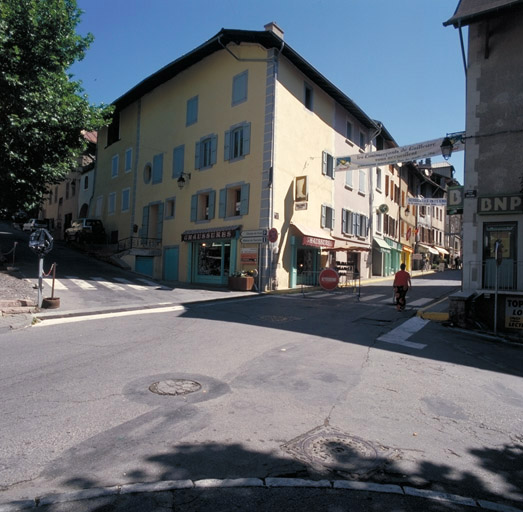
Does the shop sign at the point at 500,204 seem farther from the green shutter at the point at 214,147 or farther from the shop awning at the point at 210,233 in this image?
the green shutter at the point at 214,147

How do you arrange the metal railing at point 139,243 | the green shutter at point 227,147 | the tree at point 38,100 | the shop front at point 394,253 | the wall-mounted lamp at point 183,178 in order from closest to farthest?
the tree at point 38,100
the green shutter at point 227,147
the wall-mounted lamp at point 183,178
the metal railing at point 139,243
the shop front at point 394,253

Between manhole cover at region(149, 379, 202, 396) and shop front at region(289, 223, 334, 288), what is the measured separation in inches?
563

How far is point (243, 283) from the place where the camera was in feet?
57.0

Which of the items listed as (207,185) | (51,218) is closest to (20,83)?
(207,185)

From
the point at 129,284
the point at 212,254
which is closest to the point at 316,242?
the point at 212,254

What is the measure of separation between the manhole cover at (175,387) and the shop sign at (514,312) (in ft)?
32.6

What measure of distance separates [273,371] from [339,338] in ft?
9.63

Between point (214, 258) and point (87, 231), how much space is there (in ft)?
41.7

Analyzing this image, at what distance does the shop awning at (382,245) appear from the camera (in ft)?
93.1

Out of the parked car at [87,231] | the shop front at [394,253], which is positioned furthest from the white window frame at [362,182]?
the parked car at [87,231]

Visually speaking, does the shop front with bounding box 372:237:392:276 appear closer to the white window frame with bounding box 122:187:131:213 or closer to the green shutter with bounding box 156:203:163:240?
the green shutter with bounding box 156:203:163:240

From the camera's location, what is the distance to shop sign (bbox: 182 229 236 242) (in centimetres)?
1917

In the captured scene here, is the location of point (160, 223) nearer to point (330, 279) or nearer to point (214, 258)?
point (214, 258)

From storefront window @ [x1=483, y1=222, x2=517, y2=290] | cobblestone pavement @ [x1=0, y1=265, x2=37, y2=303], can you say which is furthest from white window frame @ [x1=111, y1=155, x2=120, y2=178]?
storefront window @ [x1=483, y1=222, x2=517, y2=290]
